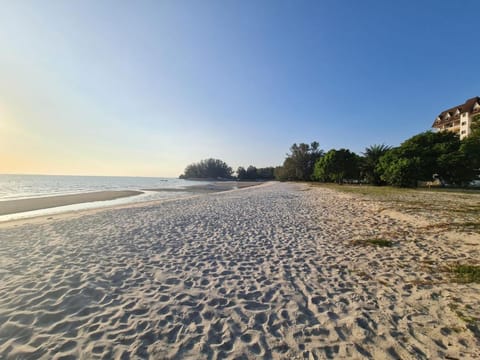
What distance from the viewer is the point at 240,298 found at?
11.8 ft

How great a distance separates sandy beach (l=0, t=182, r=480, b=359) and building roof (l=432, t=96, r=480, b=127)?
69116 millimetres

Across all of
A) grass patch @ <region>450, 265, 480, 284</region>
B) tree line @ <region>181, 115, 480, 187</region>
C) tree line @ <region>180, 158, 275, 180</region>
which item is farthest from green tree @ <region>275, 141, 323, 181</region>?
grass patch @ <region>450, 265, 480, 284</region>

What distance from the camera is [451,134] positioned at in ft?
103

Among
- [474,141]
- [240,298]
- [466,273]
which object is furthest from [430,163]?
[240,298]

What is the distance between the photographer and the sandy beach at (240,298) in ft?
8.37

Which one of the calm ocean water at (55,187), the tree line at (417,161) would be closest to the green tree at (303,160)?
the tree line at (417,161)

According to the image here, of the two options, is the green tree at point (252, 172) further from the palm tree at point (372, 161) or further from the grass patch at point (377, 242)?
the grass patch at point (377, 242)

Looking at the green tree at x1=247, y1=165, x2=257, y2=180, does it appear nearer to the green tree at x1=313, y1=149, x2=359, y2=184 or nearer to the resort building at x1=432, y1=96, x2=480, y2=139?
the green tree at x1=313, y1=149, x2=359, y2=184

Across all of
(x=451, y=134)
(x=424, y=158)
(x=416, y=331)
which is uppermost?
(x=451, y=134)

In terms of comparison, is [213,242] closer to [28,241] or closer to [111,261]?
[111,261]

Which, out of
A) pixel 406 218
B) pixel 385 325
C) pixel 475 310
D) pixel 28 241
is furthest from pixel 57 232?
pixel 406 218

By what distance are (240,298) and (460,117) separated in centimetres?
7827

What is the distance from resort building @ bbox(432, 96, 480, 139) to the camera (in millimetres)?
48312

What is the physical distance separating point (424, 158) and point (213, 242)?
35.4 m
